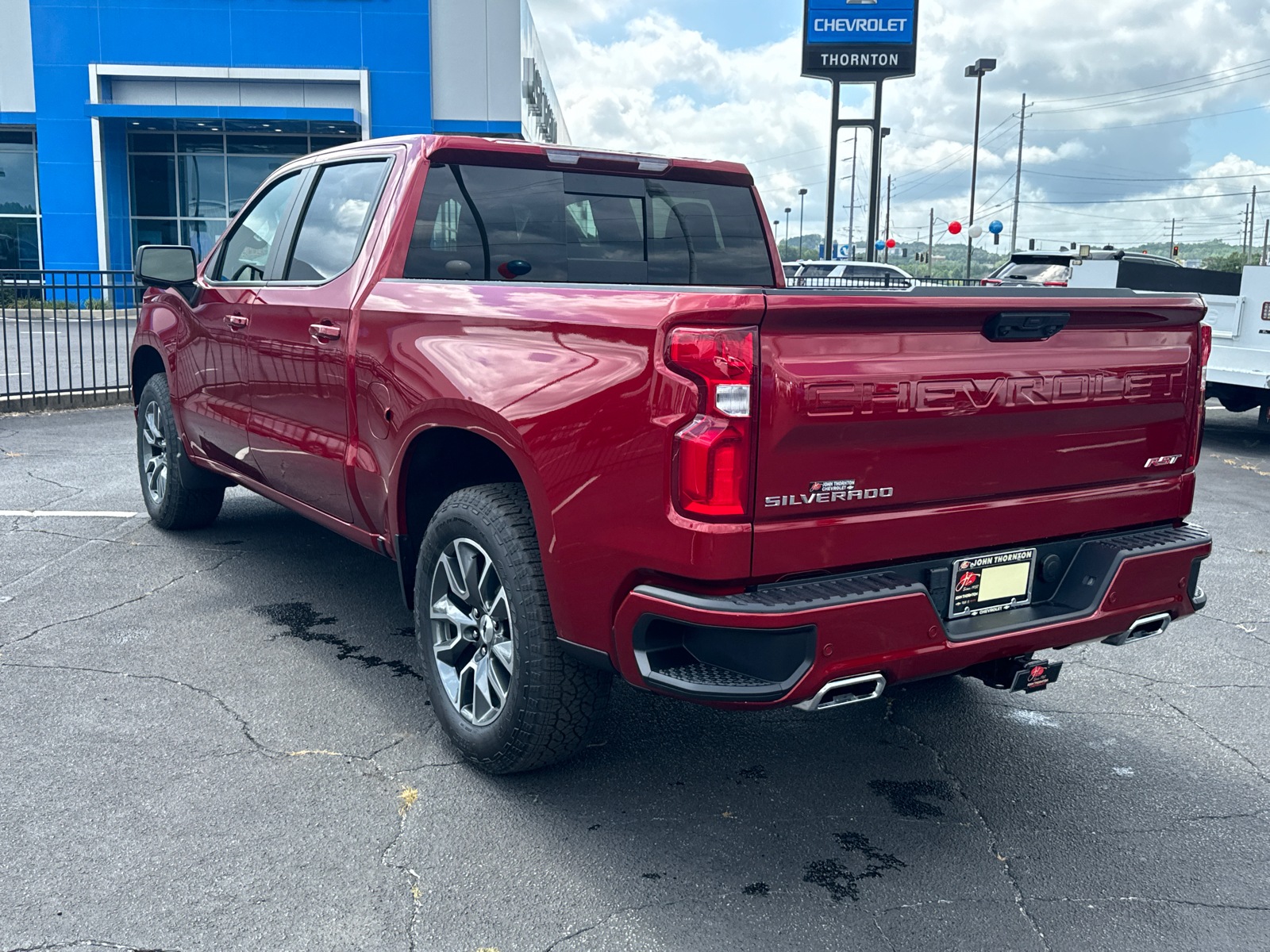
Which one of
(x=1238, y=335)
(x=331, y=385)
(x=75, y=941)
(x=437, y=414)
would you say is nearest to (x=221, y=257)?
(x=331, y=385)

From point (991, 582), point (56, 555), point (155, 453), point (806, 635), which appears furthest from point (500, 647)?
point (155, 453)

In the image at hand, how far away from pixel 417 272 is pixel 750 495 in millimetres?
1974

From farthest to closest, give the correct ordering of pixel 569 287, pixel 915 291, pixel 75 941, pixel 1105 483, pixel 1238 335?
pixel 1238 335, pixel 1105 483, pixel 569 287, pixel 915 291, pixel 75 941

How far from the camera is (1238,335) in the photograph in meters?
10.8

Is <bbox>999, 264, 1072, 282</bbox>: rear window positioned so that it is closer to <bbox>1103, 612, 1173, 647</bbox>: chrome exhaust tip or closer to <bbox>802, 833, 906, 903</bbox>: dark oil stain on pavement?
<bbox>1103, 612, 1173, 647</bbox>: chrome exhaust tip

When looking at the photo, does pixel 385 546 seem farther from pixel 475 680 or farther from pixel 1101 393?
pixel 1101 393

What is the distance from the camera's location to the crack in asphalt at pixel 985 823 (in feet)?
9.33

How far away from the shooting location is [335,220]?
182 inches

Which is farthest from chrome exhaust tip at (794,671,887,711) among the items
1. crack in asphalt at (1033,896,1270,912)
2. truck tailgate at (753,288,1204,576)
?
crack in asphalt at (1033,896,1270,912)

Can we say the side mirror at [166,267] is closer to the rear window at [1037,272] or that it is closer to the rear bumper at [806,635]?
the rear bumper at [806,635]

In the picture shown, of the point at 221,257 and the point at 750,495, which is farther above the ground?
the point at 221,257

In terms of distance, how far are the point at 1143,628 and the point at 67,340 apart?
12.2m

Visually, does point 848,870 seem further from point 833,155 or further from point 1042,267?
point 833,155

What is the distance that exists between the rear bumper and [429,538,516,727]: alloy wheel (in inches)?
24.2
